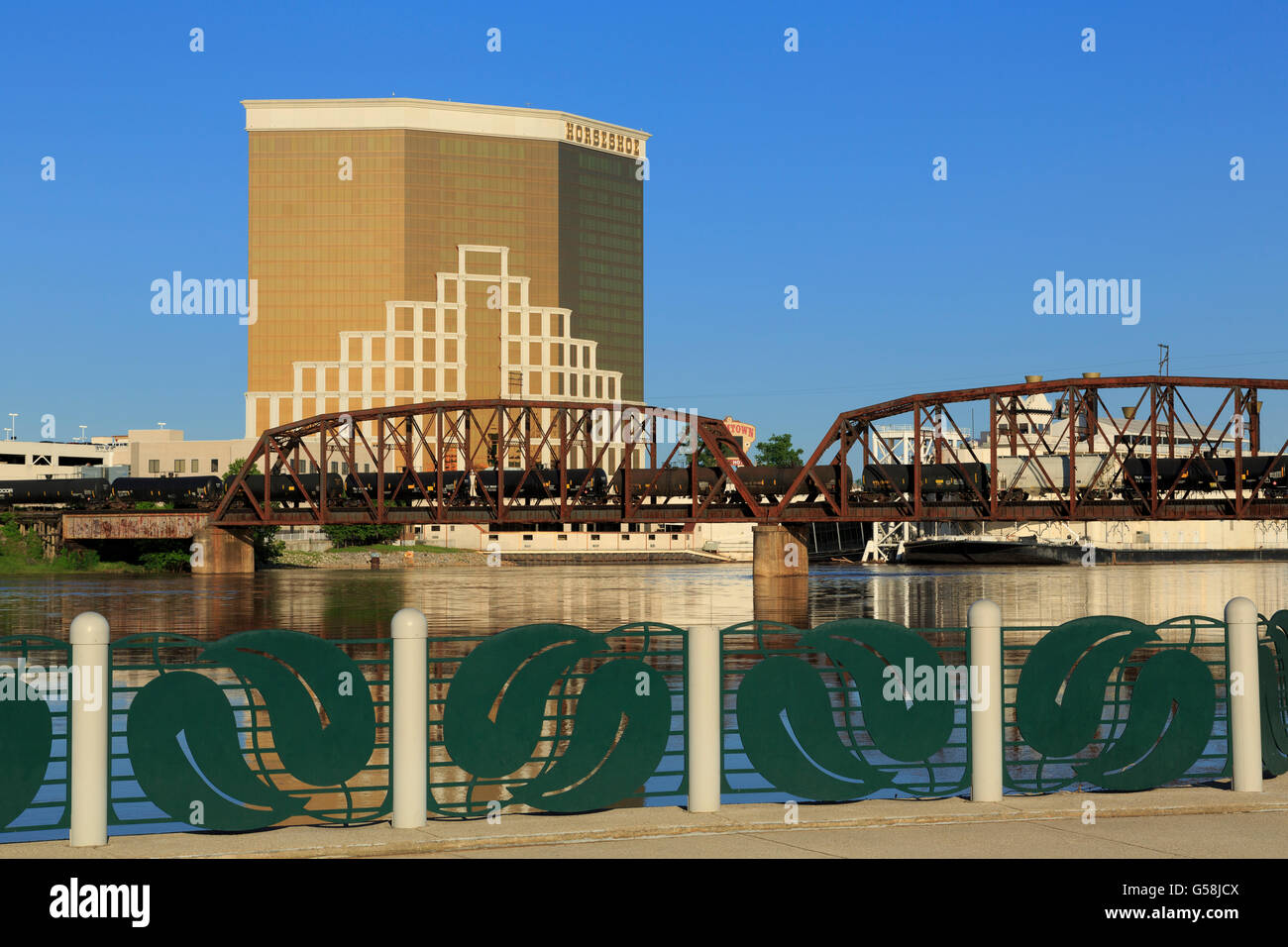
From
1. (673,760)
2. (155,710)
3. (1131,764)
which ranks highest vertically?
(155,710)

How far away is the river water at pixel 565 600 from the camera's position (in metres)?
52.6

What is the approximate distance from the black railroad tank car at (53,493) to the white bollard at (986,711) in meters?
125

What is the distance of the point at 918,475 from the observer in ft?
337

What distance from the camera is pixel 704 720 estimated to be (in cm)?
1295

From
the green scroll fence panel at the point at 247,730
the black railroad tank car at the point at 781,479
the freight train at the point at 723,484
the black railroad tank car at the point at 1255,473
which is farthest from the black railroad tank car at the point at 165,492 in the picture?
the green scroll fence panel at the point at 247,730

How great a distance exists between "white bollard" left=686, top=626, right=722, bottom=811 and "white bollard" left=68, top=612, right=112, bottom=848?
17.2ft

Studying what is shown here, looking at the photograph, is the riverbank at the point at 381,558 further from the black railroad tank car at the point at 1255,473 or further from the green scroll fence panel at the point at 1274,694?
the green scroll fence panel at the point at 1274,694

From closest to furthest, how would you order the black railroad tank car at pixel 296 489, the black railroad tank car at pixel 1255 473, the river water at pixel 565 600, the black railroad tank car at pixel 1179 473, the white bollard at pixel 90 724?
1. the white bollard at pixel 90 724
2. the river water at pixel 565 600
3. the black railroad tank car at pixel 1179 473
4. the black railroad tank car at pixel 1255 473
5. the black railroad tank car at pixel 296 489

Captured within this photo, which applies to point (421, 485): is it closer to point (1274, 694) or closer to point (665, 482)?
point (665, 482)
